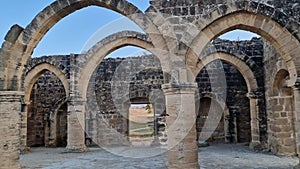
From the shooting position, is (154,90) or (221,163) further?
(154,90)

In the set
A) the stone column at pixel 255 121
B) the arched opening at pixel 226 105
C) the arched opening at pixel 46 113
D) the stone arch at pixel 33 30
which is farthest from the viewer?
the arched opening at pixel 46 113

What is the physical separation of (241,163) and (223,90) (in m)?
6.25

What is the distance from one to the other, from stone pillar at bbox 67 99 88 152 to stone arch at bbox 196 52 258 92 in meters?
4.54

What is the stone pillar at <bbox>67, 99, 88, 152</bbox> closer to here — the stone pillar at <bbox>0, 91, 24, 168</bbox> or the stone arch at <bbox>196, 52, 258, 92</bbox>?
the stone pillar at <bbox>0, 91, 24, 168</bbox>

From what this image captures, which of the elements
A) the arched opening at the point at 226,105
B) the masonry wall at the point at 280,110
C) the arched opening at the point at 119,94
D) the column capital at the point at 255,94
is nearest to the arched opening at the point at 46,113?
the arched opening at the point at 119,94

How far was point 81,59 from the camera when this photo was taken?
404 inches

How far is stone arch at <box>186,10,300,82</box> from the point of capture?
5539 millimetres

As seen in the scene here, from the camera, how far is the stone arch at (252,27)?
18.2ft

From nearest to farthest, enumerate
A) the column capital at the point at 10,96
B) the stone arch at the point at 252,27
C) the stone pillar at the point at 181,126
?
the stone pillar at the point at 181,126
the stone arch at the point at 252,27
the column capital at the point at 10,96

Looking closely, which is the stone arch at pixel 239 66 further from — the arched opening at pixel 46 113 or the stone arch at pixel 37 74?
the arched opening at pixel 46 113

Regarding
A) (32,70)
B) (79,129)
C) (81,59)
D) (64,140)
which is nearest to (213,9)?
(81,59)

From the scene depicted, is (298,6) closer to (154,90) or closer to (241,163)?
(241,163)

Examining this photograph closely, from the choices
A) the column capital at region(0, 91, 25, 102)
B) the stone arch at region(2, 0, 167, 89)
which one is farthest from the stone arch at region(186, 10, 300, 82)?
the column capital at region(0, 91, 25, 102)

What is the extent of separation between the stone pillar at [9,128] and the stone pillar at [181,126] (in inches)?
127
